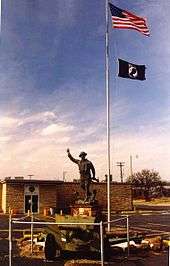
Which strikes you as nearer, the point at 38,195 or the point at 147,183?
the point at 38,195

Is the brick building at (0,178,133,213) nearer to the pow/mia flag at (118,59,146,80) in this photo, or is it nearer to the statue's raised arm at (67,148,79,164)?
the pow/mia flag at (118,59,146,80)

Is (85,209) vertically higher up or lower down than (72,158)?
lower down

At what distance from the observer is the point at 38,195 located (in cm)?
3981

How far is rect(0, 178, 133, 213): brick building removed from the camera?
38531mm

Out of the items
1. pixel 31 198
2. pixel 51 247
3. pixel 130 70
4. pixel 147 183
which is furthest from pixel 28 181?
pixel 147 183

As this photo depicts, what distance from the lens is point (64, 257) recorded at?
12.1 meters

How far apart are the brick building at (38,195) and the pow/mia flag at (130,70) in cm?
2276

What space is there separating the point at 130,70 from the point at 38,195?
23.9 meters

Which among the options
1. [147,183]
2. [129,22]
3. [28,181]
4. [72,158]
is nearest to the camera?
[72,158]

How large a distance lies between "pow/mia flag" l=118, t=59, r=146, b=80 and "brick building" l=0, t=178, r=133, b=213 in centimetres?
2276

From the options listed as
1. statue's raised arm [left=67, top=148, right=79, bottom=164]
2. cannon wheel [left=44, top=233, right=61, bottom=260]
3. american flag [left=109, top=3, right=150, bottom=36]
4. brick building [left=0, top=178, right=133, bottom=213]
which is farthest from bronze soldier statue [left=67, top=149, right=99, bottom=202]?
brick building [left=0, top=178, right=133, bottom=213]

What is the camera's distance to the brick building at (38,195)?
1517 inches

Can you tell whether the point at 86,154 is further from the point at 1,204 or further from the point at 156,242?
the point at 1,204

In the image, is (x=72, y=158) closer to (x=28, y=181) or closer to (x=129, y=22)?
(x=129, y=22)
